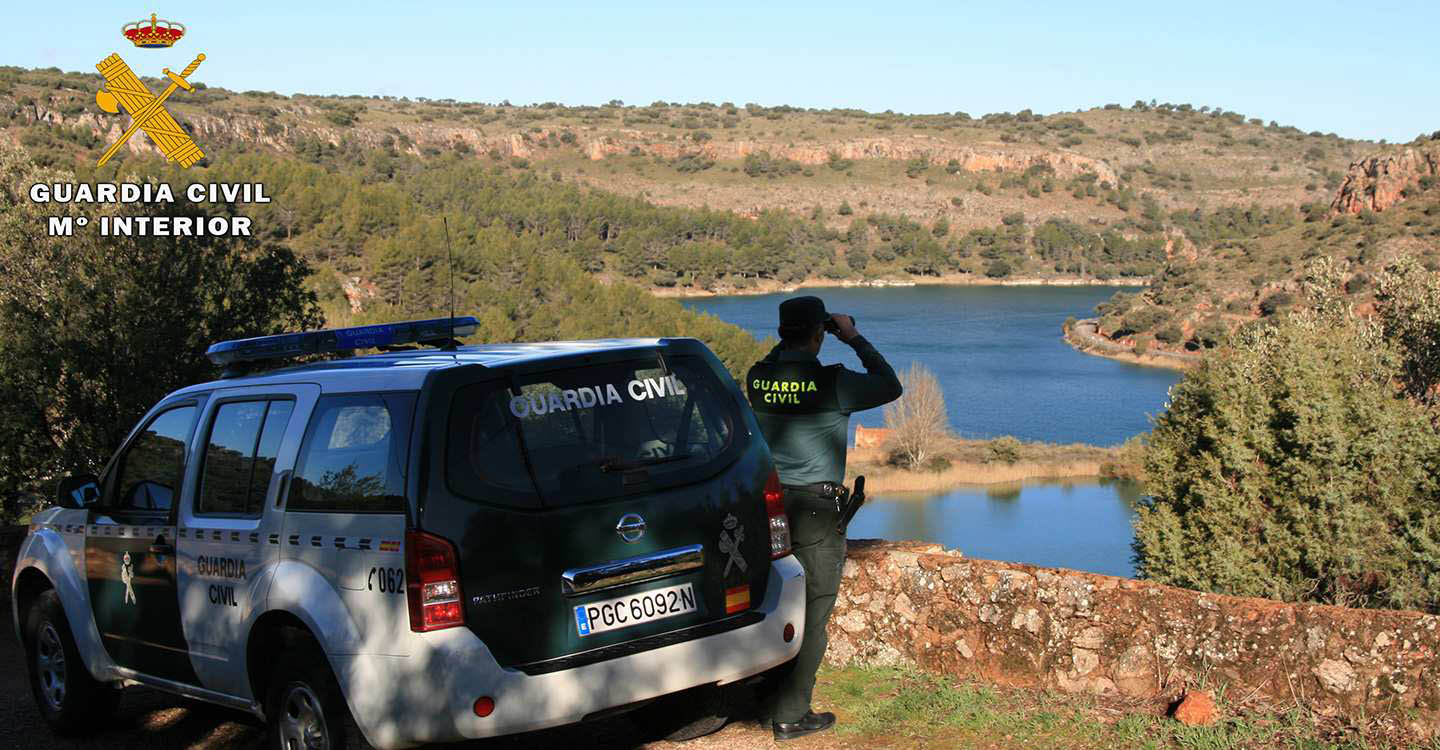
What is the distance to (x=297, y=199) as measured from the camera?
67.9 metres

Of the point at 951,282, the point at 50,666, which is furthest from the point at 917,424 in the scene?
the point at 951,282

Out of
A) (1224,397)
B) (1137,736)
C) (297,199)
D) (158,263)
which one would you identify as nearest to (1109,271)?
(297,199)

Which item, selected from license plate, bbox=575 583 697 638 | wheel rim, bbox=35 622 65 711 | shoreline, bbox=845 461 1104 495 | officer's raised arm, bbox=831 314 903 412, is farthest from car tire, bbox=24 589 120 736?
shoreline, bbox=845 461 1104 495

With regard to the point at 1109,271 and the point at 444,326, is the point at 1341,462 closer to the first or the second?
the point at 444,326

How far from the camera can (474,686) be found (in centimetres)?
438

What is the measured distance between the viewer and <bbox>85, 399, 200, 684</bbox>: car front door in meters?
5.77

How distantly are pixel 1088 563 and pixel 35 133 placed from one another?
6520cm

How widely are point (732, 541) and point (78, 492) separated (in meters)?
3.40

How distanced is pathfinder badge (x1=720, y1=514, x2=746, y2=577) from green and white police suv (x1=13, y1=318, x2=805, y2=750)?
17 mm

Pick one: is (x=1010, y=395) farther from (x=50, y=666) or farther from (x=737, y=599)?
(x=737, y=599)

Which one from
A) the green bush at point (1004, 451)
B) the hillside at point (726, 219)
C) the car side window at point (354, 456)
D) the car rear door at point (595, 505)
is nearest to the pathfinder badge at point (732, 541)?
the car rear door at point (595, 505)

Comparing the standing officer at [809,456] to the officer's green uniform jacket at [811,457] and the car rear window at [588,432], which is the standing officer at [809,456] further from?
the car rear window at [588,432]

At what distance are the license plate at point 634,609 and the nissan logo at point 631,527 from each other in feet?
0.70

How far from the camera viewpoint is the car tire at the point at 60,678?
650 cm
